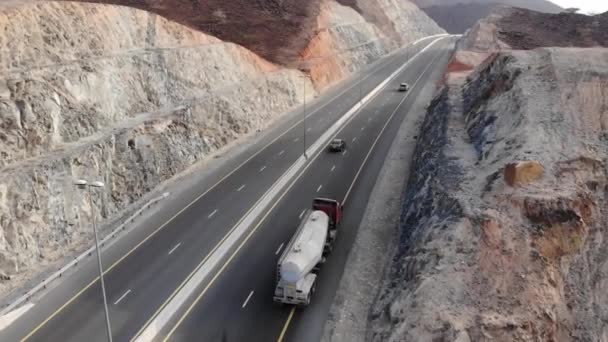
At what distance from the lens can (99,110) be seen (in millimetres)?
36562

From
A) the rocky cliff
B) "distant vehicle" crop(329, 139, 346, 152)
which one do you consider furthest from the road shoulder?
the rocky cliff

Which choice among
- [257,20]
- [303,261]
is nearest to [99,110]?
[303,261]

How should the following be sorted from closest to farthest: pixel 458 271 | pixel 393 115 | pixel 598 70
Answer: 1. pixel 458 271
2. pixel 598 70
3. pixel 393 115

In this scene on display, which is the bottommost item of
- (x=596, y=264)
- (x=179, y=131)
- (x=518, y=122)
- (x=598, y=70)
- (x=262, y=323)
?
(x=262, y=323)

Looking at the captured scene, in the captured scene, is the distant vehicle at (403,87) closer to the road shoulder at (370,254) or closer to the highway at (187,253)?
the highway at (187,253)

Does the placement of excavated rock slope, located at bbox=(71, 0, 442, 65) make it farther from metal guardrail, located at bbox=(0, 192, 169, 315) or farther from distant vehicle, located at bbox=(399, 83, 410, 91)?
metal guardrail, located at bbox=(0, 192, 169, 315)

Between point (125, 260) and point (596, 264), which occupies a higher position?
point (596, 264)

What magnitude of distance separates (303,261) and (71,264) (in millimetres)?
13662

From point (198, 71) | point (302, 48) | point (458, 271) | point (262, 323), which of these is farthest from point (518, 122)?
point (302, 48)

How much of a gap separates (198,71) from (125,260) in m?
27.9

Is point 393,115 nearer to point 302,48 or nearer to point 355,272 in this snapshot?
point 302,48

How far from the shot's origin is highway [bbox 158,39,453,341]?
22.6 metres

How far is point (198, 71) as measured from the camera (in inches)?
2016

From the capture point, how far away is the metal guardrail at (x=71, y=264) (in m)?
24.1
